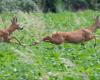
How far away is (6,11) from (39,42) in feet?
49.6

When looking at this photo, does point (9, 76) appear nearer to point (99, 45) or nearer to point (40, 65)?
point (40, 65)

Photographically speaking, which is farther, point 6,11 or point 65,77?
point 6,11

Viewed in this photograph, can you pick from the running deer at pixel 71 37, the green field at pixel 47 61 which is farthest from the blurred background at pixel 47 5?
the running deer at pixel 71 37

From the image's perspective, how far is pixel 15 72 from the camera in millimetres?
9555

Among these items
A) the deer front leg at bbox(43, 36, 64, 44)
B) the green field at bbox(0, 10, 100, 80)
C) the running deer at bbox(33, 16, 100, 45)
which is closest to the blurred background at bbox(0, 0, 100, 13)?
the green field at bbox(0, 10, 100, 80)

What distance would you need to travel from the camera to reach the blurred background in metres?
30.2

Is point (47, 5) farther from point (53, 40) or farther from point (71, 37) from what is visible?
point (53, 40)

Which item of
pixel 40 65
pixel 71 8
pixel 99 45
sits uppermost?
pixel 40 65

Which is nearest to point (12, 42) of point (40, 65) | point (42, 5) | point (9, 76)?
point (40, 65)

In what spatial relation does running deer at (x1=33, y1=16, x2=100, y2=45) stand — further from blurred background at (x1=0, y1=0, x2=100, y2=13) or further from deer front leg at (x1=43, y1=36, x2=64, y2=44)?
blurred background at (x1=0, y1=0, x2=100, y2=13)

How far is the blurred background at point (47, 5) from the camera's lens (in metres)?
30.2

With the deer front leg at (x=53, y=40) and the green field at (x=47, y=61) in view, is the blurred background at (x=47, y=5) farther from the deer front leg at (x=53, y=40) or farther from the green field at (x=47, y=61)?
the deer front leg at (x=53, y=40)

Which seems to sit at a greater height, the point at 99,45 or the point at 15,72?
the point at 15,72

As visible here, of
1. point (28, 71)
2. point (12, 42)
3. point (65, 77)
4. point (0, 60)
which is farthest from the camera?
point (12, 42)
